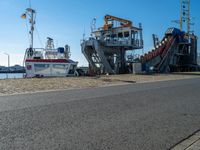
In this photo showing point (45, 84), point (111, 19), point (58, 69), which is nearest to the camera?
point (45, 84)

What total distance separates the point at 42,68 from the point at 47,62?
887 millimetres

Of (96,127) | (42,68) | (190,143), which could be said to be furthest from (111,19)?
(190,143)

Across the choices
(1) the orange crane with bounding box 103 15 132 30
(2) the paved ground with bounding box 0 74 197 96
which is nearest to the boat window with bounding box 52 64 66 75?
(2) the paved ground with bounding box 0 74 197 96

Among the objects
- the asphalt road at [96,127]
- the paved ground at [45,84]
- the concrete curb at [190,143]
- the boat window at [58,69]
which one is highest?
the boat window at [58,69]

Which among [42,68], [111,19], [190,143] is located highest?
[111,19]

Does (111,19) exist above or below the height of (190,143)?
above

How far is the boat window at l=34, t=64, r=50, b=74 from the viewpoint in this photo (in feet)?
99.9

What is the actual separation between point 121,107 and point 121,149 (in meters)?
4.35

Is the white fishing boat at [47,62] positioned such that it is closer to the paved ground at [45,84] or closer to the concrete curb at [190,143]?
the paved ground at [45,84]

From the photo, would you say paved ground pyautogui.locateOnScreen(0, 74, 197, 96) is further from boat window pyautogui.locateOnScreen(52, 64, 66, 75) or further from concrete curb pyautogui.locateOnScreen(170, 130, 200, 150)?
concrete curb pyautogui.locateOnScreen(170, 130, 200, 150)

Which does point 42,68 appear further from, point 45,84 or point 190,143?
point 190,143

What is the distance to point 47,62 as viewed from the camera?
3089 cm

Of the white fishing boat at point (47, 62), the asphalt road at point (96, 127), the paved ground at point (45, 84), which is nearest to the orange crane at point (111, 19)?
the white fishing boat at point (47, 62)

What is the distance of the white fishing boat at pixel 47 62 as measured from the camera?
30375 millimetres
